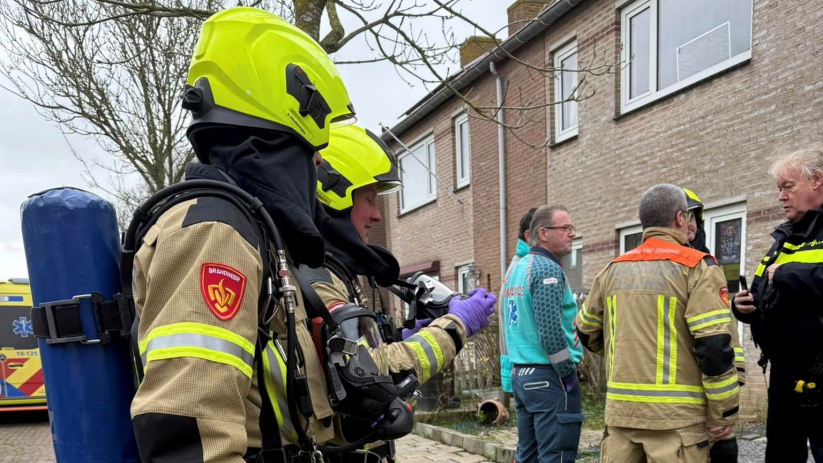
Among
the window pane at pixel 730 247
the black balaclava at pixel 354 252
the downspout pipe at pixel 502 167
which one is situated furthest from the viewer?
the downspout pipe at pixel 502 167

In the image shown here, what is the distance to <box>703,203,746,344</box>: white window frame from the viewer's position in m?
6.70

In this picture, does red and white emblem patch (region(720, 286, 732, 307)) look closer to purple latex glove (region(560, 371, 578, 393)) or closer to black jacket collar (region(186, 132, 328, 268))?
purple latex glove (region(560, 371, 578, 393))

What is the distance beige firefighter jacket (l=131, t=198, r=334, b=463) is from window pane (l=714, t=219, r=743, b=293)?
674 centimetres

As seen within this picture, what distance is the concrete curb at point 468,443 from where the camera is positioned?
17.2ft

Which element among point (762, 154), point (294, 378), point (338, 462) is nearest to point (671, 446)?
point (338, 462)

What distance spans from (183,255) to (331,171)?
51.2 inches

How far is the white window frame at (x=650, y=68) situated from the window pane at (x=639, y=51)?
47 millimetres

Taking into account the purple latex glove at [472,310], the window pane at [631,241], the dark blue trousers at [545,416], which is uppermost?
the purple latex glove at [472,310]

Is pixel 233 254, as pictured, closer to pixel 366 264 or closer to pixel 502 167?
pixel 366 264

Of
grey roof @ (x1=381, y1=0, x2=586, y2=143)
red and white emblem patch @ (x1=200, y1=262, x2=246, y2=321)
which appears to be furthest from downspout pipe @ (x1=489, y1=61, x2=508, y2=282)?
red and white emblem patch @ (x1=200, y1=262, x2=246, y2=321)

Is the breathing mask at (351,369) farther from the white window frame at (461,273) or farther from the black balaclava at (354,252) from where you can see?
the white window frame at (461,273)

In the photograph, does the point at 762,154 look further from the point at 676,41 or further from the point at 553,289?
the point at 553,289

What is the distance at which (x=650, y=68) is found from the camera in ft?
26.2

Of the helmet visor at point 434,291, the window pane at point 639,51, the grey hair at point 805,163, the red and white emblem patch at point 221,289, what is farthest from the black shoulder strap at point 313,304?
the window pane at point 639,51
